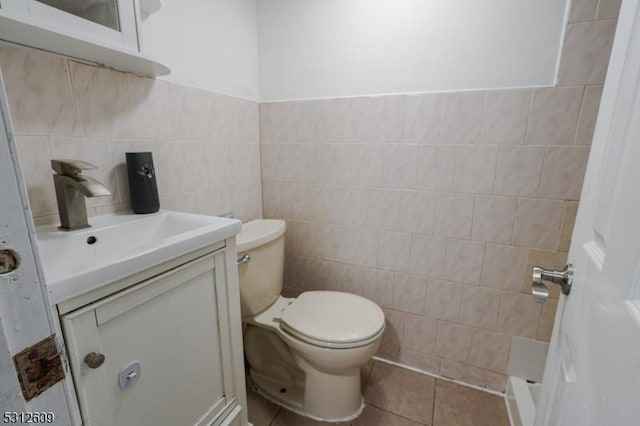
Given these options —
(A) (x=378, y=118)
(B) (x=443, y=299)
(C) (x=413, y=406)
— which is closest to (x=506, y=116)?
(A) (x=378, y=118)

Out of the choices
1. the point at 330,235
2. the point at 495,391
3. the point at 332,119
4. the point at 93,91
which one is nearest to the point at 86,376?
the point at 93,91

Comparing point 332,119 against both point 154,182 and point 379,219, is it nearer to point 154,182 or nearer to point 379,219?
point 379,219

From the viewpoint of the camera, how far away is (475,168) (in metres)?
1.25

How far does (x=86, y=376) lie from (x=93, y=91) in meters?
0.79

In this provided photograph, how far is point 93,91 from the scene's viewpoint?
2.96 ft

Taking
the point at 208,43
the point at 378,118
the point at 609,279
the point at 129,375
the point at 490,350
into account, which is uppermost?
the point at 208,43

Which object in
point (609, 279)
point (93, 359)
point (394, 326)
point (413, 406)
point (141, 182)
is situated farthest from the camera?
point (394, 326)

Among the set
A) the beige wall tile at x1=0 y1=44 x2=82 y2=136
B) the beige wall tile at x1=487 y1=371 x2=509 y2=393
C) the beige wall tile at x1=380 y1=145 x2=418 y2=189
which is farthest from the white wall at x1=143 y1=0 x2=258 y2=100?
the beige wall tile at x1=487 y1=371 x2=509 y2=393

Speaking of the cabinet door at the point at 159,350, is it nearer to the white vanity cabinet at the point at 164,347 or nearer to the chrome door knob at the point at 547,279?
the white vanity cabinet at the point at 164,347

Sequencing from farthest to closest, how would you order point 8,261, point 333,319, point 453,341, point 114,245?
point 453,341, point 333,319, point 114,245, point 8,261

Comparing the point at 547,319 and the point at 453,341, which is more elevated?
the point at 547,319

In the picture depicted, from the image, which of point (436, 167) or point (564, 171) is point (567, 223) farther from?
point (436, 167)

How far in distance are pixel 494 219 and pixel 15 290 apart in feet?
4.67

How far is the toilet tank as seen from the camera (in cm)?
121
